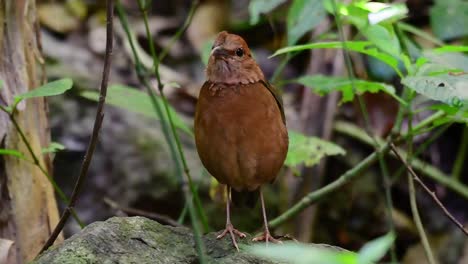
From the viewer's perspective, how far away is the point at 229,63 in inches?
120

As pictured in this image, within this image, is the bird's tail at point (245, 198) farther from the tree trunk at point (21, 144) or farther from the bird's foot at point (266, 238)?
the tree trunk at point (21, 144)

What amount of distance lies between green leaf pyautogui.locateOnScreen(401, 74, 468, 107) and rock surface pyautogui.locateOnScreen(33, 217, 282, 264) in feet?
2.75

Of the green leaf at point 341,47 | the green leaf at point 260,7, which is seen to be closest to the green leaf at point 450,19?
the green leaf at point 260,7

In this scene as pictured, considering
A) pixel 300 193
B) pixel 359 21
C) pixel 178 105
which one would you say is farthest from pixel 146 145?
pixel 359 21

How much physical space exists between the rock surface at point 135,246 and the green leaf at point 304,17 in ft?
3.80

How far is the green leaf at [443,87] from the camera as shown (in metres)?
2.66

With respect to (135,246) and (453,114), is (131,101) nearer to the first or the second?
(135,246)

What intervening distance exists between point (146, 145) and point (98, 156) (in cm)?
34

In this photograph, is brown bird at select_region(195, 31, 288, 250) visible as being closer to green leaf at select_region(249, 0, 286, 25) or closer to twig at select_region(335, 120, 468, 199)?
green leaf at select_region(249, 0, 286, 25)

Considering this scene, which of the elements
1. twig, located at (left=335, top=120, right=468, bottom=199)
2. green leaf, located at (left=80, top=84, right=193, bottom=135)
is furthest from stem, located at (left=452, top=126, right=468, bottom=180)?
green leaf, located at (left=80, top=84, right=193, bottom=135)

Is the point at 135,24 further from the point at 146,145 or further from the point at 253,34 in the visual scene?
the point at 146,145

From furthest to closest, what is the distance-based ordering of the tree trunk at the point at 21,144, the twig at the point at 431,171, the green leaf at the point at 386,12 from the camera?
the twig at the point at 431,171
the tree trunk at the point at 21,144
the green leaf at the point at 386,12

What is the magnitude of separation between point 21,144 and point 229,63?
1001mm

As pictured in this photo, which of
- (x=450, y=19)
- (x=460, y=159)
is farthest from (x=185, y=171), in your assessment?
(x=460, y=159)
